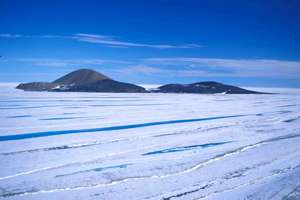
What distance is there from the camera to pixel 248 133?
7395 mm

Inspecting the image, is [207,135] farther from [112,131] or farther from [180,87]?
[180,87]

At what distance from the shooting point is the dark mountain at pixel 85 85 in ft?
149

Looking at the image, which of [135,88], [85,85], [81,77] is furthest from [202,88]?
[81,77]

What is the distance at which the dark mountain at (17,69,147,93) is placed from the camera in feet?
149

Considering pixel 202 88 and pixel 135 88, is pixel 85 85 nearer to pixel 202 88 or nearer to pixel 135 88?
pixel 135 88

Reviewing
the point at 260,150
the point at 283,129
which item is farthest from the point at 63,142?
the point at 283,129

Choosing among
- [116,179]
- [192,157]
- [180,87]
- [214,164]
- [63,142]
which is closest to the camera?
[116,179]

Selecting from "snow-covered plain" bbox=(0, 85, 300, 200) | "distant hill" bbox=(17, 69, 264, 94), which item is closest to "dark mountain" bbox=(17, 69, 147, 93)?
"distant hill" bbox=(17, 69, 264, 94)

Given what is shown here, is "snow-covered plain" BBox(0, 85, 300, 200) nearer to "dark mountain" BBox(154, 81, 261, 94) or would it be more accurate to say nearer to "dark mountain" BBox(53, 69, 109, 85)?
"dark mountain" BBox(154, 81, 261, 94)

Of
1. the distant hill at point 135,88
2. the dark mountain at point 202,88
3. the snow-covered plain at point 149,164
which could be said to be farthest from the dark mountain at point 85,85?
the snow-covered plain at point 149,164

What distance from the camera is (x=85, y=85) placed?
1954 inches

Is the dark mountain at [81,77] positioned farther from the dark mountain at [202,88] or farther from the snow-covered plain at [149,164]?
the snow-covered plain at [149,164]

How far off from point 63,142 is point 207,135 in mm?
3241

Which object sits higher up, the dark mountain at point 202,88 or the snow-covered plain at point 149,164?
the dark mountain at point 202,88
